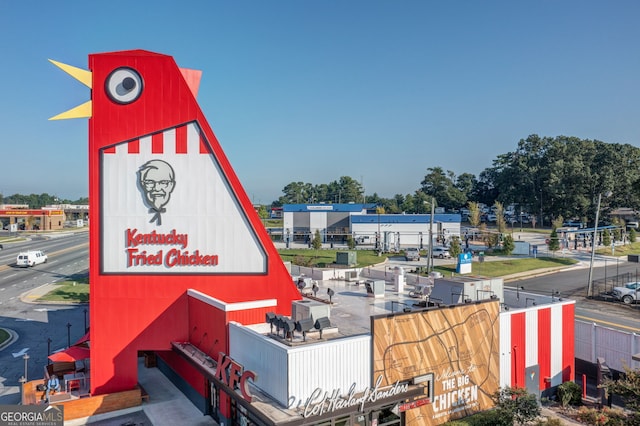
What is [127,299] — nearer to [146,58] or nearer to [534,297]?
→ [146,58]

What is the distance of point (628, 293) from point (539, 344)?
28.1 metres

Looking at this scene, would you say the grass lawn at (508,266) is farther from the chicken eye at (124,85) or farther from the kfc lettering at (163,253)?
the chicken eye at (124,85)

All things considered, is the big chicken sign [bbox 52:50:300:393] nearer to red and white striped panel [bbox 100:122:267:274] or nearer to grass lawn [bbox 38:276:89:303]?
red and white striped panel [bbox 100:122:267:274]

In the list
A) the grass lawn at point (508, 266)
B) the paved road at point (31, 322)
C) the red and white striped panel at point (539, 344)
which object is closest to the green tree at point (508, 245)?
the grass lawn at point (508, 266)

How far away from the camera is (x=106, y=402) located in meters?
19.7

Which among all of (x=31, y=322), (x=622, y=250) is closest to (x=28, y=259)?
(x=31, y=322)

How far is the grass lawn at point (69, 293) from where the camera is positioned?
44.6m

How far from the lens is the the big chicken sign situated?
68.6ft

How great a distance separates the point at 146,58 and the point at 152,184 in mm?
5761

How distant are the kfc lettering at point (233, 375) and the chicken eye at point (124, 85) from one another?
12429mm

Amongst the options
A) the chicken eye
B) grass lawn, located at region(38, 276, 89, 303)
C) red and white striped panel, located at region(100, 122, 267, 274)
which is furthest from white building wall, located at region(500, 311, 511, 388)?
grass lawn, located at region(38, 276, 89, 303)

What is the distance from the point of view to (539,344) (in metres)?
21.5

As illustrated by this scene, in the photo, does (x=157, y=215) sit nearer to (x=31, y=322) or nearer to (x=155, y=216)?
(x=155, y=216)

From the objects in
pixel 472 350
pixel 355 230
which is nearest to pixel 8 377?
pixel 472 350
